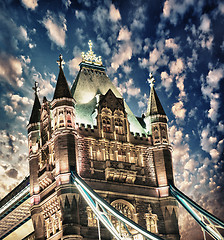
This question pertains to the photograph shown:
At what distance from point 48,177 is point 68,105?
22.8 ft

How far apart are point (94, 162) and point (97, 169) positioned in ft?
2.41

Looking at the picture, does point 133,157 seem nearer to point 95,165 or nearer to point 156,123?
point 95,165

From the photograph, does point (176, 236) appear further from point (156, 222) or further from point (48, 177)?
point (48, 177)

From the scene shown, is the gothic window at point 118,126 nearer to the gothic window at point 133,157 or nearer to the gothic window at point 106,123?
the gothic window at point 106,123

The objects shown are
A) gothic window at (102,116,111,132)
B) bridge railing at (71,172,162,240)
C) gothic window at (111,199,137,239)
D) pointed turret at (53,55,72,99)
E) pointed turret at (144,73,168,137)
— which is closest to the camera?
bridge railing at (71,172,162,240)

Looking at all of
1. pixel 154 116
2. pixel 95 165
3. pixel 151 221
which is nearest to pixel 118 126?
pixel 154 116

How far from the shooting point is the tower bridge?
54.7m

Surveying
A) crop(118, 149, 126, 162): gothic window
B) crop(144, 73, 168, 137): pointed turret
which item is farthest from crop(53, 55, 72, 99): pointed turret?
crop(144, 73, 168, 137): pointed turret

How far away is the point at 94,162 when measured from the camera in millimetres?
58500

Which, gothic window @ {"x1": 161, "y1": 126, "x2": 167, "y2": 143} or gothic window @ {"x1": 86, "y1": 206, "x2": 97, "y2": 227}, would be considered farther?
gothic window @ {"x1": 161, "y1": 126, "x2": 167, "y2": 143}

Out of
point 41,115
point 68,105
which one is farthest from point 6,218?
point 68,105

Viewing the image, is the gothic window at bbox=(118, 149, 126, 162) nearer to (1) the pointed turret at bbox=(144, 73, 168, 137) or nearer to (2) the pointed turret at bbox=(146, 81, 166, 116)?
(1) the pointed turret at bbox=(144, 73, 168, 137)

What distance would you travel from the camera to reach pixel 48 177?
58.5 metres

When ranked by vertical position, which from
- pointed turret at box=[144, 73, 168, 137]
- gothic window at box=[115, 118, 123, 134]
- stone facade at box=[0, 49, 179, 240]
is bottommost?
stone facade at box=[0, 49, 179, 240]
